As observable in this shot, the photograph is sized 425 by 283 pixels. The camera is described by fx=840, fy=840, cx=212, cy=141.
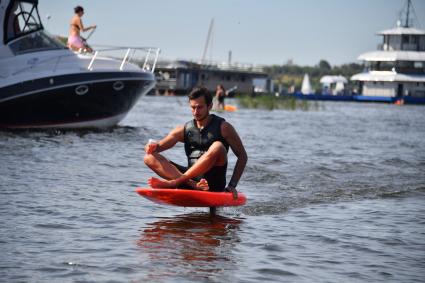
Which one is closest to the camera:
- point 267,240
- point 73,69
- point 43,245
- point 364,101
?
point 43,245

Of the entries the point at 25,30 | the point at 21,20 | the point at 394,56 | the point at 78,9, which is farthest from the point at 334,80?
the point at 25,30

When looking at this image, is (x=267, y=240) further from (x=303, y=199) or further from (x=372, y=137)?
(x=372, y=137)

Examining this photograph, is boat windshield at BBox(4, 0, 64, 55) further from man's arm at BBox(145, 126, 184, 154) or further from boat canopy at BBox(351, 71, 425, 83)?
boat canopy at BBox(351, 71, 425, 83)

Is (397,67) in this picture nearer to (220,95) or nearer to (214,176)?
(220,95)

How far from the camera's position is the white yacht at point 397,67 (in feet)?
352

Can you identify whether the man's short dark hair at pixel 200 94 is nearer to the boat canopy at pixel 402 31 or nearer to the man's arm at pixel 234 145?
the man's arm at pixel 234 145

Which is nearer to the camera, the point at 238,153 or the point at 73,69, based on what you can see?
the point at 238,153

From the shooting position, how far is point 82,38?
25.2m

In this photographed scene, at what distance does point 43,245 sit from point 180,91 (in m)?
104

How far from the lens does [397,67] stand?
358 feet

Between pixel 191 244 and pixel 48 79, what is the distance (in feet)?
48.3

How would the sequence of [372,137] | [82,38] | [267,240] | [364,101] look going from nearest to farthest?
[267,240]
[82,38]
[372,137]
[364,101]

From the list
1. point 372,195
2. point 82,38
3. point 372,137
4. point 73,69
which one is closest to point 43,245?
point 372,195

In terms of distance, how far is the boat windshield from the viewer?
914 inches
